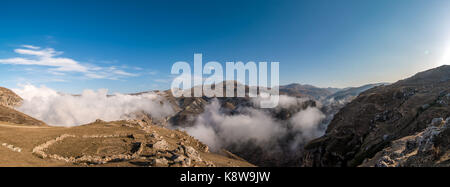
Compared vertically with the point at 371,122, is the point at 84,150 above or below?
above

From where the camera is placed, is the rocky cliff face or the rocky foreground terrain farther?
the rocky cliff face

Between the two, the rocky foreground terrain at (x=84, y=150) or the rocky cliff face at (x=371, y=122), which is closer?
the rocky foreground terrain at (x=84, y=150)

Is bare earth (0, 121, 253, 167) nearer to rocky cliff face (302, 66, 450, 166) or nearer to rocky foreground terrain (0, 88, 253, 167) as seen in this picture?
rocky foreground terrain (0, 88, 253, 167)

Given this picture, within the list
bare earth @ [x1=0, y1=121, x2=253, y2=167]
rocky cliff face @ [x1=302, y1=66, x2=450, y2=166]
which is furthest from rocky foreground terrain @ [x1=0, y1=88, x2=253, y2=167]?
rocky cliff face @ [x1=302, y1=66, x2=450, y2=166]

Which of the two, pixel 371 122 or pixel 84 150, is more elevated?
pixel 84 150

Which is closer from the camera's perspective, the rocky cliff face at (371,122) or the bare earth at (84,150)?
the bare earth at (84,150)

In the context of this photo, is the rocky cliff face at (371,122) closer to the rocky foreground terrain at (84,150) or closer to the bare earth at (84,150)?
the rocky foreground terrain at (84,150)

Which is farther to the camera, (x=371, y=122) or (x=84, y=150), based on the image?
(x=371, y=122)

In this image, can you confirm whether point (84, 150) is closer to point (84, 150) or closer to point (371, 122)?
point (84, 150)

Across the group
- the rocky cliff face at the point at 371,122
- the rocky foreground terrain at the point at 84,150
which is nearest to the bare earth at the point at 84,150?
the rocky foreground terrain at the point at 84,150

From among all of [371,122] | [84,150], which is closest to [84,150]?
[84,150]
